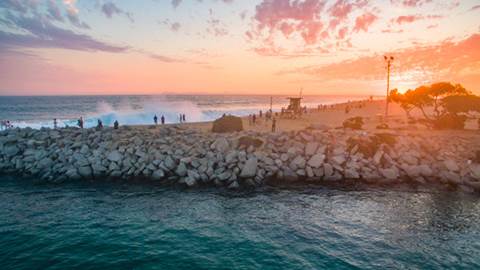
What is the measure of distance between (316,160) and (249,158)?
4.34 m

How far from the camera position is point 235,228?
11375 mm

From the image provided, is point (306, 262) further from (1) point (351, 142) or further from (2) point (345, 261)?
(1) point (351, 142)

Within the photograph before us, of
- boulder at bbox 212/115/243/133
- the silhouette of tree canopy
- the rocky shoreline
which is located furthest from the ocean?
the silhouette of tree canopy

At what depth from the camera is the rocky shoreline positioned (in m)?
17.2

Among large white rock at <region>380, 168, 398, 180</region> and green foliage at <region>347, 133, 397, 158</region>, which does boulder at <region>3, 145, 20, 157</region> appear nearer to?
green foliage at <region>347, 133, 397, 158</region>

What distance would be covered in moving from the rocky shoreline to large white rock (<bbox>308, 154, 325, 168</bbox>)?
63 mm

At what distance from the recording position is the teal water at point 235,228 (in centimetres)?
912

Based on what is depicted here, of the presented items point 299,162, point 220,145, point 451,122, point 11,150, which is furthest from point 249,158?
point 451,122

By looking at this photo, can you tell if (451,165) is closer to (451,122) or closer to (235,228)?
(451,122)

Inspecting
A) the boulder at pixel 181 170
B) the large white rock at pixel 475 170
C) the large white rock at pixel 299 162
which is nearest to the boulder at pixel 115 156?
the boulder at pixel 181 170

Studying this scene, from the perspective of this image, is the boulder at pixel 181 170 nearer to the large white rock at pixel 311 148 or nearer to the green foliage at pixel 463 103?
the large white rock at pixel 311 148

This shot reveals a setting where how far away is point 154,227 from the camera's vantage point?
11.4 m

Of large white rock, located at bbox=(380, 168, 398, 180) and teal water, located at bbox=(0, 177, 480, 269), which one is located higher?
large white rock, located at bbox=(380, 168, 398, 180)

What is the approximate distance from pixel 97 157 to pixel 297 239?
1474cm
